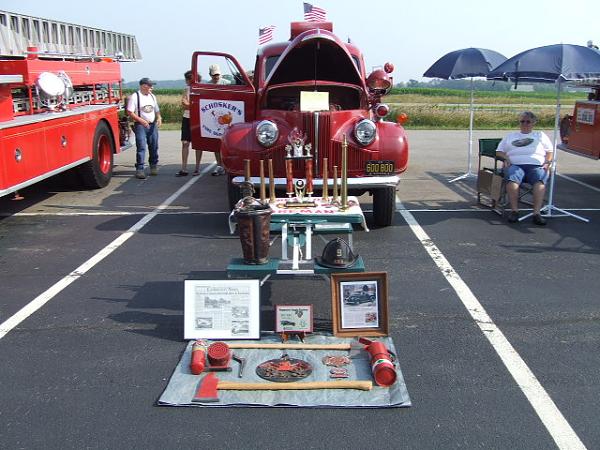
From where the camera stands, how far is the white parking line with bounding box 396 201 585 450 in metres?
3.12

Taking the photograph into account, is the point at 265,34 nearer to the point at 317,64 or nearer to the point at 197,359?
the point at 317,64

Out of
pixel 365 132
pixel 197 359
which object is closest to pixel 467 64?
pixel 365 132

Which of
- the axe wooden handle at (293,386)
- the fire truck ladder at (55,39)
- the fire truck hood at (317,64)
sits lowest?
the axe wooden handle at (293,386)

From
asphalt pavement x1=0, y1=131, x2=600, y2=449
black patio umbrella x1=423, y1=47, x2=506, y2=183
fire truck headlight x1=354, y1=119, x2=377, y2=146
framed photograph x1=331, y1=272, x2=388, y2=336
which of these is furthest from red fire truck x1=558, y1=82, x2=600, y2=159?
framed photograph x1=331, y1=272, x2=388, y2=336

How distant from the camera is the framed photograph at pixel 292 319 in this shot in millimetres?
4145

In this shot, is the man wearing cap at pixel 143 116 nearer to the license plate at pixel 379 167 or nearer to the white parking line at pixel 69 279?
the white parking line at pixel 69 279

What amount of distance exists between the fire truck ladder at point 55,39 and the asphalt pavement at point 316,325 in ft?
6.88

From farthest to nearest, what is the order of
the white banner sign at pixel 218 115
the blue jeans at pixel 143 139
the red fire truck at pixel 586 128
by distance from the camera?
1. the blue jeans at pixel 143 139
2. the red fire truck at pixel 586 128
3. the white banner sign at pixel 218 115

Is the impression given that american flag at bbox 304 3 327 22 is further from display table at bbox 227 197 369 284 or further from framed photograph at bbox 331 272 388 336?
framed photograph at bbox 331 272 388 336

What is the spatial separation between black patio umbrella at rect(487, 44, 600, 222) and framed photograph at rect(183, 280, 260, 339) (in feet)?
16.0

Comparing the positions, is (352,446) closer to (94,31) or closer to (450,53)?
(450,53)

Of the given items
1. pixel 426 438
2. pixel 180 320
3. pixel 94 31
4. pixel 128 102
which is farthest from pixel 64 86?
pixel 426 438

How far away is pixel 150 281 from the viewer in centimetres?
542

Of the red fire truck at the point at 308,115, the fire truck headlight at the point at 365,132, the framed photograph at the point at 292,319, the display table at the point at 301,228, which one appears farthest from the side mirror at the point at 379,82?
the framed photograph at the point at 292,319
